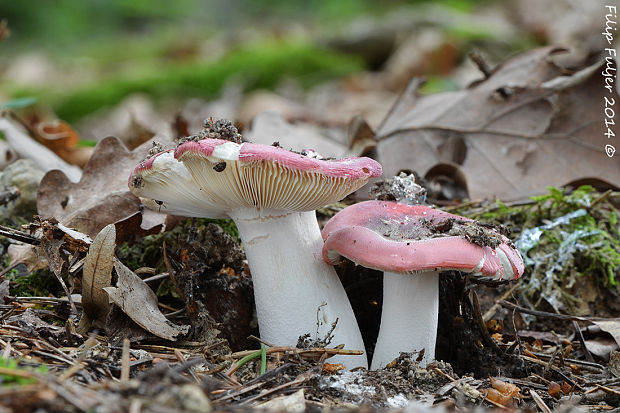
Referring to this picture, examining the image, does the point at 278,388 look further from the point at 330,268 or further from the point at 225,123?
the point at 225,123

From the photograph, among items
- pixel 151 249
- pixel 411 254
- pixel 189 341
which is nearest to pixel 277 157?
pixel 411 254

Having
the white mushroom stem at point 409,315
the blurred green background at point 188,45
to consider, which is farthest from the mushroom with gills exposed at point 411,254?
the blurred green background at point 188,45

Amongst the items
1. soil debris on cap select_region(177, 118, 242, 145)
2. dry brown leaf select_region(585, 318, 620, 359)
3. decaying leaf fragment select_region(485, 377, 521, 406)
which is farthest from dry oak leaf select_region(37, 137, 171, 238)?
dry brown leaf select_region(585, 318, 620, 359)

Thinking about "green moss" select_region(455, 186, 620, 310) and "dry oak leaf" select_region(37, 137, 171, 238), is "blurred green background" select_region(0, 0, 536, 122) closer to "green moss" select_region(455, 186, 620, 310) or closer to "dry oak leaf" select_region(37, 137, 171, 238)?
"green moss" select_region(455, 186, 620, 310)

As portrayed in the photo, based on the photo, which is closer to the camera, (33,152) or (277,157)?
(277,157)

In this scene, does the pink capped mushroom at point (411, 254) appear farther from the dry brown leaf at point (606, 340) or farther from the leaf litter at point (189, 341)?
the dry brown leaf at point (606, 340)

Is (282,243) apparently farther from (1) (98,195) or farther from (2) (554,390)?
(2) (554,390)

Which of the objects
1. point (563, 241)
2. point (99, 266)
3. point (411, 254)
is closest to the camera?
point (411, 254)
